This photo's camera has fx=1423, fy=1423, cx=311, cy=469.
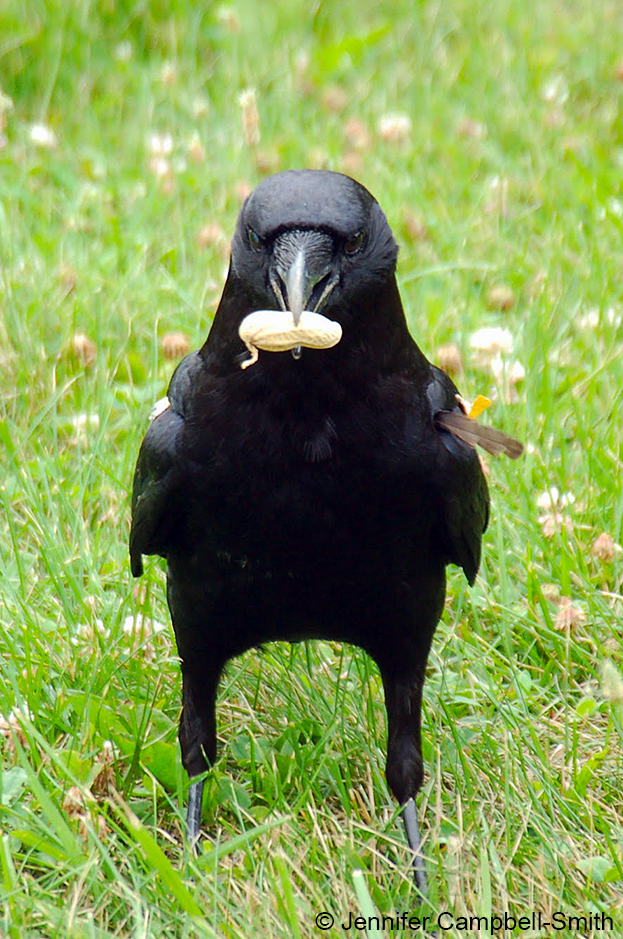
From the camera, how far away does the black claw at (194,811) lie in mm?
3160

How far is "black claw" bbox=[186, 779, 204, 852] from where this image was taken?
3.16 metres

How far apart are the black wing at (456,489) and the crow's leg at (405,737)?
284 millimetres

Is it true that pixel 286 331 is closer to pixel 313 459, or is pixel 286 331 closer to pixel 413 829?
pixel 313 459

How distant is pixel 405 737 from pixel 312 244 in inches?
46.8

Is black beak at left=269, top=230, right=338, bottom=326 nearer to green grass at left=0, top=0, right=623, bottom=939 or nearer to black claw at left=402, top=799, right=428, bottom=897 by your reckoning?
green grass at left=0, top=0, right=623, bottom=939

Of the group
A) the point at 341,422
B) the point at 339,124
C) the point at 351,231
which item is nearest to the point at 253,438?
the point at 341,422

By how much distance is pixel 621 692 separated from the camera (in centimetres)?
244

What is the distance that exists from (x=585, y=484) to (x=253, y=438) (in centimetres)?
153

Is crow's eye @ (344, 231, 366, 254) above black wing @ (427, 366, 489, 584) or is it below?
above

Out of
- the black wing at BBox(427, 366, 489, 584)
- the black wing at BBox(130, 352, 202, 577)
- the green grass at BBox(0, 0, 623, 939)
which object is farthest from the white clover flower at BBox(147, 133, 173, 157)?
the black wing at BBox(427, 366, 489, 584)

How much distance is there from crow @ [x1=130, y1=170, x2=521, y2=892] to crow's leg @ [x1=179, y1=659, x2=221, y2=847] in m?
0.09

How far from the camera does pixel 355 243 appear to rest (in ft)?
8.94

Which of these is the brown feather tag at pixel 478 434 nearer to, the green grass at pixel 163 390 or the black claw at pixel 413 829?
the green grass at pixel 163 390

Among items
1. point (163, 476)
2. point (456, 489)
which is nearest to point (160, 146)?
point (163, 476)
